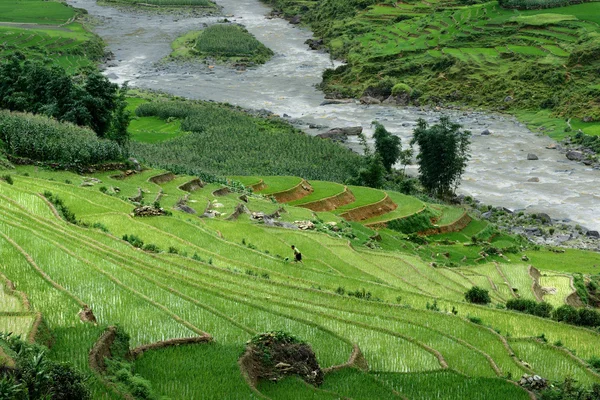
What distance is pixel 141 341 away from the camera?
18.5 meters

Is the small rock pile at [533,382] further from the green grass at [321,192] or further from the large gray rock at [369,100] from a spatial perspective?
the large gray rock at [369,100]

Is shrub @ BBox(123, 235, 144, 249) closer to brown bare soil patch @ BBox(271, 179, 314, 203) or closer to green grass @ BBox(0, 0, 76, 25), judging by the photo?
brown bare soil patch @ BBox(271, 179, 314, 203)

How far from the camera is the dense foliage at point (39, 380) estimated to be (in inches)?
474

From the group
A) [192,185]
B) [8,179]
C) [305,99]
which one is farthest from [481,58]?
[8,179]

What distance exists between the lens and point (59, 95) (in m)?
63.3

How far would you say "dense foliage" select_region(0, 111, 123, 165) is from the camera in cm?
4744

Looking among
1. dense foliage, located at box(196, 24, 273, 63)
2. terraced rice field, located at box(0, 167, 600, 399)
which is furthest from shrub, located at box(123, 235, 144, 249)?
dense foliage, located at box(196, 24, 273, 63)

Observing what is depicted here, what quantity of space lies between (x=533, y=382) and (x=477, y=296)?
588 inches

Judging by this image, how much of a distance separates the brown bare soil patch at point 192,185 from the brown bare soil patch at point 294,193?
298 inches

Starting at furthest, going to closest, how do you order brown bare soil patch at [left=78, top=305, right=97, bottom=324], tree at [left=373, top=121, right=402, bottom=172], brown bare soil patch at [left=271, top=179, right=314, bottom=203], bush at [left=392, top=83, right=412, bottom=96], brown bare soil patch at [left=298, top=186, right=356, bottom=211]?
bush at [left=392, top=83, right=412, bottom=96]
tree at [left=373, top=121, right=402, bottom=172]
brown bare soil patch at [left=271, top=179, right=314, bottom=203]
brown bare soil patch at [left=298, top=186, right=356, bottom=211]
brown bare soil patch at [left=78, top=305, right=97, bottom=324]

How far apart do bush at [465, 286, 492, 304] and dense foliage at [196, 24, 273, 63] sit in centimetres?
10795

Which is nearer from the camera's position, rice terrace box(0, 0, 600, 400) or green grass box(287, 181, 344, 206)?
rice terrace box(0, 0, 600, 400)

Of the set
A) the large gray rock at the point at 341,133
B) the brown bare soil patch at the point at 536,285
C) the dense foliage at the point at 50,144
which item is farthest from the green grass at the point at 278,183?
the large gray rock at the point at 341,133

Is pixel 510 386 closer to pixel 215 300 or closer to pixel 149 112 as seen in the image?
pixel 215 300
